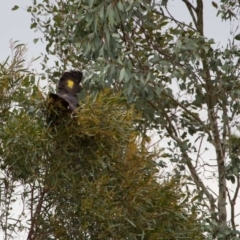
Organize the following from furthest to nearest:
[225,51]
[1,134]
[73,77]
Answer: [225,51]
[73,77]
[1,134]

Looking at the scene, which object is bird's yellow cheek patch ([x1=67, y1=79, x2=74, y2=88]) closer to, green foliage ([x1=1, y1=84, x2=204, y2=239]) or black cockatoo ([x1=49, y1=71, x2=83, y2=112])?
black cockatoo ([x1=49, y1=71, x2=83, y2=112])

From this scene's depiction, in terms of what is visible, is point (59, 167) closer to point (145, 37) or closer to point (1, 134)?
point (1, 134)

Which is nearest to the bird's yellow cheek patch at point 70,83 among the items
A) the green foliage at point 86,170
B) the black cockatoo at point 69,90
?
the black cockatoo at point 69,90

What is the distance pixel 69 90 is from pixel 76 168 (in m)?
0.70

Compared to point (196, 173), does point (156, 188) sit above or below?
below

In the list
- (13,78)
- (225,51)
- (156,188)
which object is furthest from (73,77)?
(225,51)

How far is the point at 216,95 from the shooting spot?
36.0 feet

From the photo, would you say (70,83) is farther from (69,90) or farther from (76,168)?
(76,168)

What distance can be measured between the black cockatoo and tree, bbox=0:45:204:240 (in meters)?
0.08

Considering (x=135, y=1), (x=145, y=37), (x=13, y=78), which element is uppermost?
(x=145, y=37)

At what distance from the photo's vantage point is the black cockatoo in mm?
6762

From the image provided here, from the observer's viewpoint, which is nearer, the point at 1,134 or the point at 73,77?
the point at 1,134

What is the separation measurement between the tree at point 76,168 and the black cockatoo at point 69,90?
8cm

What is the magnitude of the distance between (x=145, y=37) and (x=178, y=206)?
3.98m
